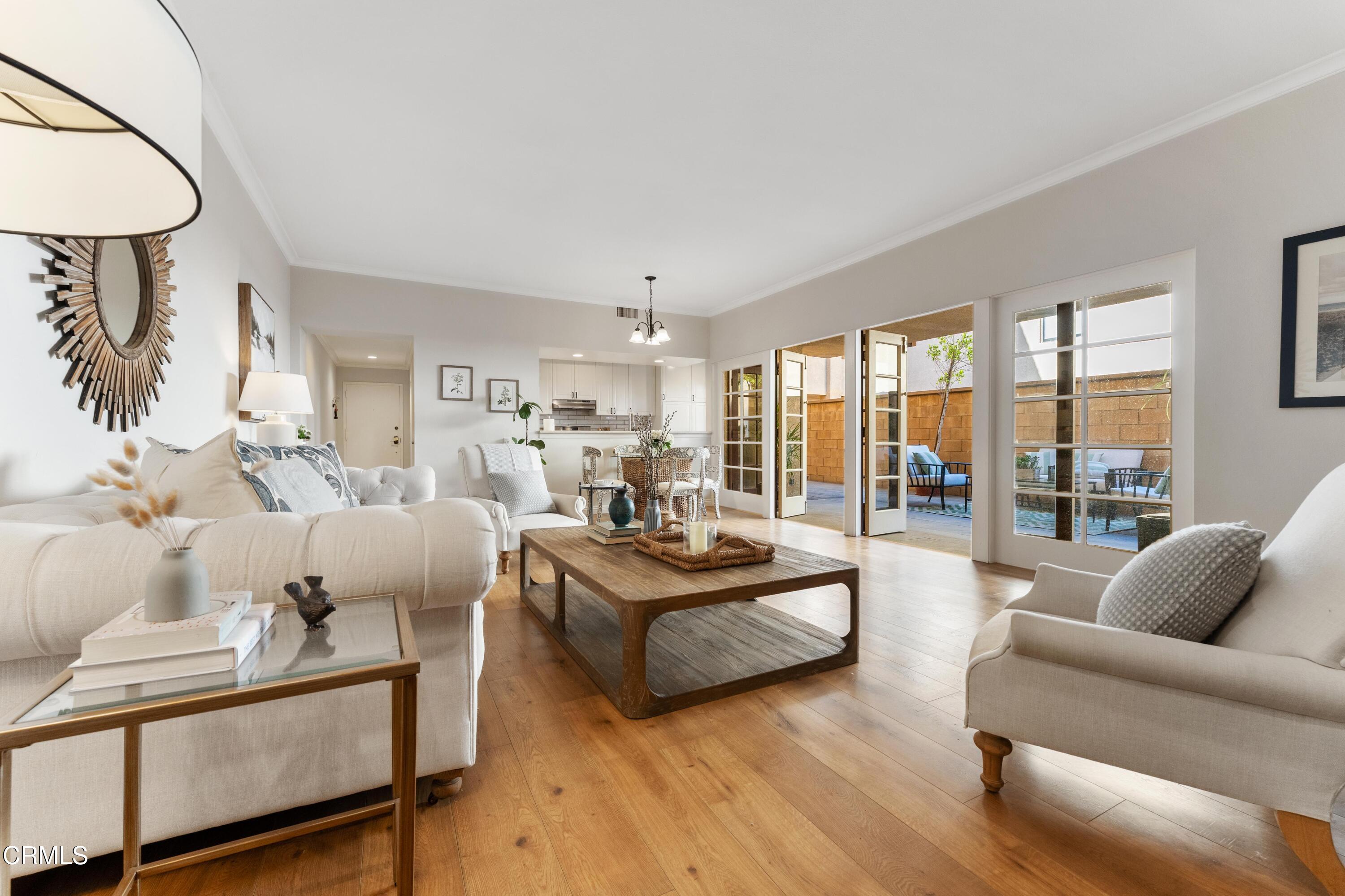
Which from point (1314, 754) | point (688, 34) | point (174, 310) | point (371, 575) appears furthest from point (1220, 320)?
point (174, 310)

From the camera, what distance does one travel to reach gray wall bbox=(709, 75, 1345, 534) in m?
2.58

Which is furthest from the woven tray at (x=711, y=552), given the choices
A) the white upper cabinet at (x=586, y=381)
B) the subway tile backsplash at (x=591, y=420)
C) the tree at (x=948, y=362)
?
the tree at (x=948, y=362)

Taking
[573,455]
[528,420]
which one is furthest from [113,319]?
[573,455]

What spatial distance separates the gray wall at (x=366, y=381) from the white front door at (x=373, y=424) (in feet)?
0.10

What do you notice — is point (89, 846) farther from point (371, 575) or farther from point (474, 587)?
point (474, 587)

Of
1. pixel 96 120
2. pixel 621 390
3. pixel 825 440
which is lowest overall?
pixel 825 440

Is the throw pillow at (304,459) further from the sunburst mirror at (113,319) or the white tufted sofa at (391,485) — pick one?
the white tufted sofa at (391,485)

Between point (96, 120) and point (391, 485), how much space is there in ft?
9.58

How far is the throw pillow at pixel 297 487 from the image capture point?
160 centimetres

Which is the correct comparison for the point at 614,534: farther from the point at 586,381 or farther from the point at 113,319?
the point at 586,381

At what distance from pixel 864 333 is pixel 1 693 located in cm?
A: 549

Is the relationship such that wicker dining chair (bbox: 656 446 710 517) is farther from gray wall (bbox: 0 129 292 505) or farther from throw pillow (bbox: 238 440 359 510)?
gray wall (bbox: 0 129 292 505)

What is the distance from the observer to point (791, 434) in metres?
6.64

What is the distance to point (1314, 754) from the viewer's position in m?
1.06
